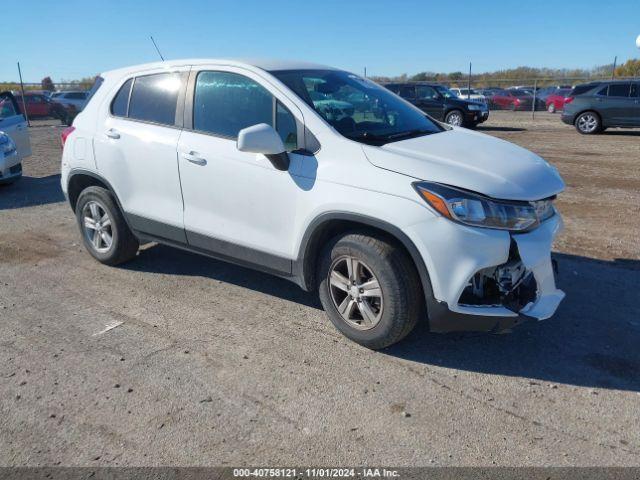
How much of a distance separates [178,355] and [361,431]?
1.43 metres

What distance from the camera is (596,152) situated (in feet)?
42.3

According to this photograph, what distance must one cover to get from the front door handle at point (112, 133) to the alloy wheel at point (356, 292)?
2391 mm

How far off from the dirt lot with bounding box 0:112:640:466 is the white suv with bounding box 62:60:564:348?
38 centimetres

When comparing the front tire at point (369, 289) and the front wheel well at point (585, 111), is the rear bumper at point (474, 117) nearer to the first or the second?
the front wheel well at point (585, 111)

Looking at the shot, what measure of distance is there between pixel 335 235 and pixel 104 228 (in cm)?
262

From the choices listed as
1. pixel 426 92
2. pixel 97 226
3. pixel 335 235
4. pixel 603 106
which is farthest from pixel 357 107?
pixel 426 92

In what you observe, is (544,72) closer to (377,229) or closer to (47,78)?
(47,78)

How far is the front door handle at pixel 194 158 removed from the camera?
4.28 m

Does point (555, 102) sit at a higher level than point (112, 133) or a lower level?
lower

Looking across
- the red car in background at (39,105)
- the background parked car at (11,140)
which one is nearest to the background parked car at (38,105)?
the red car in background at (39,105)

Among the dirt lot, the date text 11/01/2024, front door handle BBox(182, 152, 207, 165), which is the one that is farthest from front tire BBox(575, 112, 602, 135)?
the date text 11/01/2024

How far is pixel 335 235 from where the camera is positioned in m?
3.86

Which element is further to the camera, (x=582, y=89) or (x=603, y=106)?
(x=582, y=89)

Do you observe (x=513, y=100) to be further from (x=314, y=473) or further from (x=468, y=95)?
(x=314, y=473)
